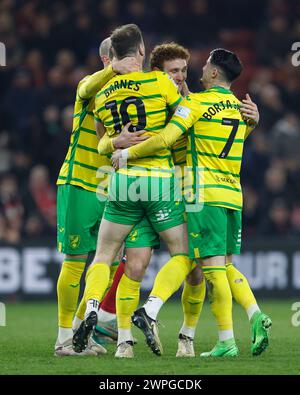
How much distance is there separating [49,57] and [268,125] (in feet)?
10.7

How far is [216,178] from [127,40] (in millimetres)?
1059

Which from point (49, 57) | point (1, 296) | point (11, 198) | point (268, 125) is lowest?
point (1, 296)

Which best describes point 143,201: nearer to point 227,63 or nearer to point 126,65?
point 126,65

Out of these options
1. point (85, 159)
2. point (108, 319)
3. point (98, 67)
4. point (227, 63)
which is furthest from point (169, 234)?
point (98, 67)

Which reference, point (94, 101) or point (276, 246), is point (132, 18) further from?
point (94, 101)

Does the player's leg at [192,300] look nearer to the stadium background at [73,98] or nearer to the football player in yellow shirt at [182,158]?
the football player in yellow shirt at [182,158]

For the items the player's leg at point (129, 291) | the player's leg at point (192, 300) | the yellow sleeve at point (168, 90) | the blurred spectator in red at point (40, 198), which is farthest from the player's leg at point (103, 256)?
the blurred spectator in red at point (40, 198)

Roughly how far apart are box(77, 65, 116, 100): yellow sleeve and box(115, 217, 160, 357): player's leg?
0.94 metres

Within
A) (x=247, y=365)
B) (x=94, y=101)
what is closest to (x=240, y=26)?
(x=94, y=101)

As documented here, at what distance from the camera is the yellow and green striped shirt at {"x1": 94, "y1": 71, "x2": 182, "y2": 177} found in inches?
270

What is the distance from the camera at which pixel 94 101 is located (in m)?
7.34

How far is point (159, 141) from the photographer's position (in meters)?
6.80

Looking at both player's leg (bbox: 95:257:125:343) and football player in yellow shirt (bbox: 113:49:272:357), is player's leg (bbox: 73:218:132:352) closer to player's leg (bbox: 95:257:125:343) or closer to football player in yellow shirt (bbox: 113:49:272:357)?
football player in yellow shirt (bbox: 113:49:272:357)

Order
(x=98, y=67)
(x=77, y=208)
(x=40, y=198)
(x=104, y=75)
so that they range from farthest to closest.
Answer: (x=98, y=67) → (x=40, y=198) → (x=77, y=208) → (x=104, y=75)
